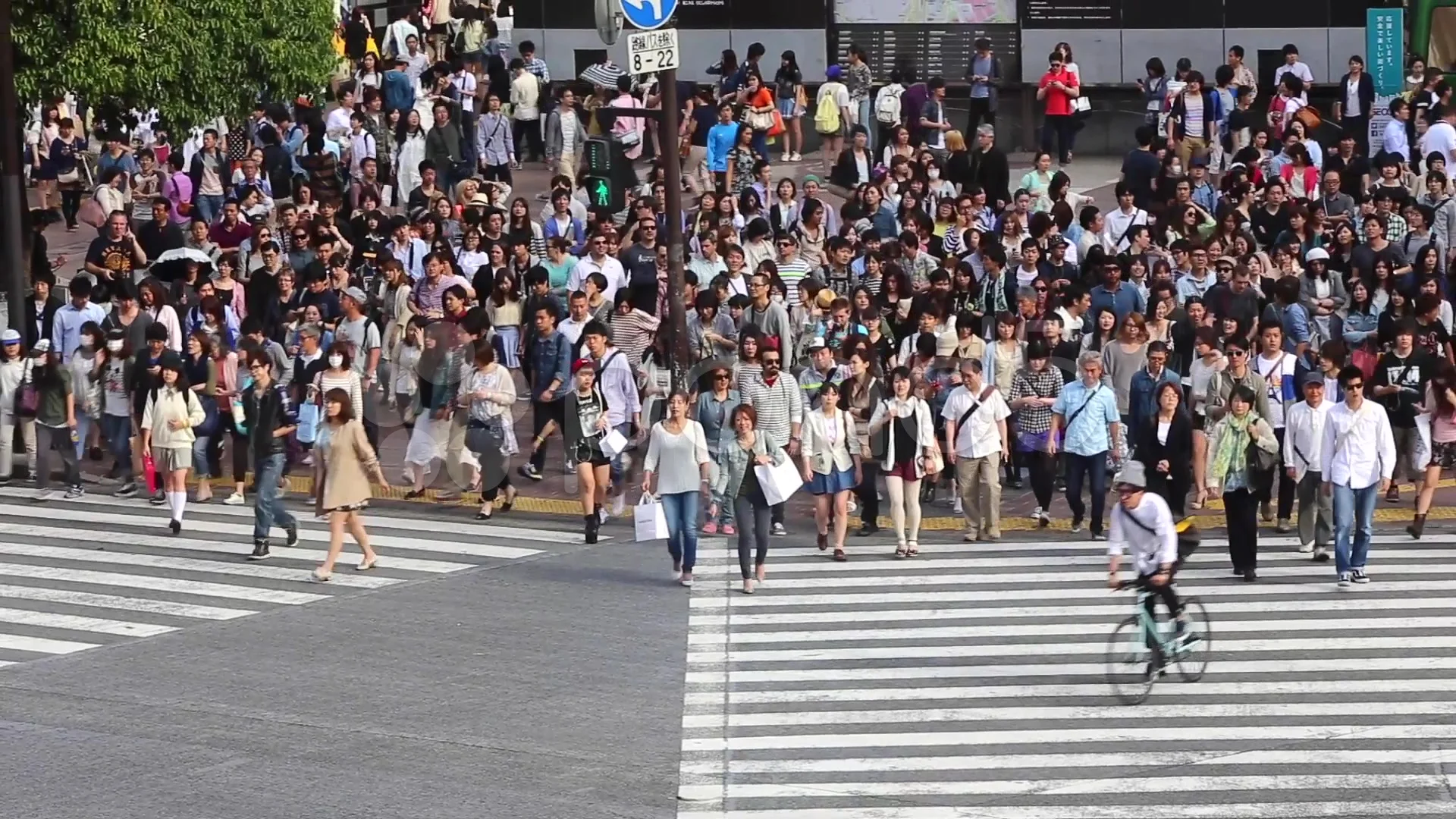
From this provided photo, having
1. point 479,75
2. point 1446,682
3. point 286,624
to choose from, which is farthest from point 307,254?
point 1446,682

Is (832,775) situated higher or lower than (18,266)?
lower

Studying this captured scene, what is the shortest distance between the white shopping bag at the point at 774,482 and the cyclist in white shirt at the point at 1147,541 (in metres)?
3.25

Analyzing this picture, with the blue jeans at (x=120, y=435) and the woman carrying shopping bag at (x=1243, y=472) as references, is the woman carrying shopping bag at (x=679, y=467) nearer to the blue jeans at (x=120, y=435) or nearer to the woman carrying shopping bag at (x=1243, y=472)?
the woman carrying shopping bag at (x=1243, y=472)

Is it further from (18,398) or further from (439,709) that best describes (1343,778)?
(18,398)

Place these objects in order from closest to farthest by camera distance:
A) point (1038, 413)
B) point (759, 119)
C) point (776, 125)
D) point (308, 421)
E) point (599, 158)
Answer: point (1038, 413)
point (308, 421)
point (599, 158)
point (759, 119)
point (776, 125)

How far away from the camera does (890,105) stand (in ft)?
103

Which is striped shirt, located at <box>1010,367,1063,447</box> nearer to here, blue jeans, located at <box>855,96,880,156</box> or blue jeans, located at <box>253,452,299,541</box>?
blue jeans, located at <box>253,452,299,541</box>

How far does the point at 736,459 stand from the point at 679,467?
0.42 meters

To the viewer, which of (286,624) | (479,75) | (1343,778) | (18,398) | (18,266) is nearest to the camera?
(1343,778)

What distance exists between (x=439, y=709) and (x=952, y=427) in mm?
5715

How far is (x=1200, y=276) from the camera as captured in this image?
21547 millimetres

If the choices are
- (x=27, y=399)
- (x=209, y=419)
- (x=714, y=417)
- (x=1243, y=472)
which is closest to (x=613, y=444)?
(x=714, y=417)

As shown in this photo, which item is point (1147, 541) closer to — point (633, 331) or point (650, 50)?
point (650, 50)

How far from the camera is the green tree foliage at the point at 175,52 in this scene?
24391mm
